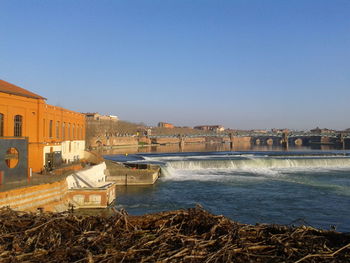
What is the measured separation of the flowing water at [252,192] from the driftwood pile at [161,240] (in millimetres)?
10011

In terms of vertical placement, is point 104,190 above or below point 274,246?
below

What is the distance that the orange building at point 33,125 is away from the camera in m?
23.3

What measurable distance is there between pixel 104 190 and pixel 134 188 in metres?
9.94

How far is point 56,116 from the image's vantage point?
105 feet

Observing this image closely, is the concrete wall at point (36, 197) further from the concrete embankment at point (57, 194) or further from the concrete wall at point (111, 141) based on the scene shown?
the concrete wall at point (111, 141)

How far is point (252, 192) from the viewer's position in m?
30.2

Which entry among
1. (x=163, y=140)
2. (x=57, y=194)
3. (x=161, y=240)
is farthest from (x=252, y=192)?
(x=163, y=140)

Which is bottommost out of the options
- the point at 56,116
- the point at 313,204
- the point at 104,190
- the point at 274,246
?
the point at 313,204

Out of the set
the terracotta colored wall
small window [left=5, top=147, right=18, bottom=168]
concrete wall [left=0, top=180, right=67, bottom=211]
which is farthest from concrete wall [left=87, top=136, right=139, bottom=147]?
concrete wall [left=0, top=180, right=67, bottom=211]

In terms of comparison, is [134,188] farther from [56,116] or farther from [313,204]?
[313,204]

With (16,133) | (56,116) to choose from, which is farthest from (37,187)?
(56,116)

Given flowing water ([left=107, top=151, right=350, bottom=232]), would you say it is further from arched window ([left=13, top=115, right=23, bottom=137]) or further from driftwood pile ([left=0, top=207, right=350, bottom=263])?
arched window ([left=13, top=115, right=23, bottom=137])

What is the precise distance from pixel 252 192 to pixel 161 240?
28.0 metres

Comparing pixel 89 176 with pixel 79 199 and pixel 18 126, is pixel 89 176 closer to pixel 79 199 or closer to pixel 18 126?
pixel 79 199
